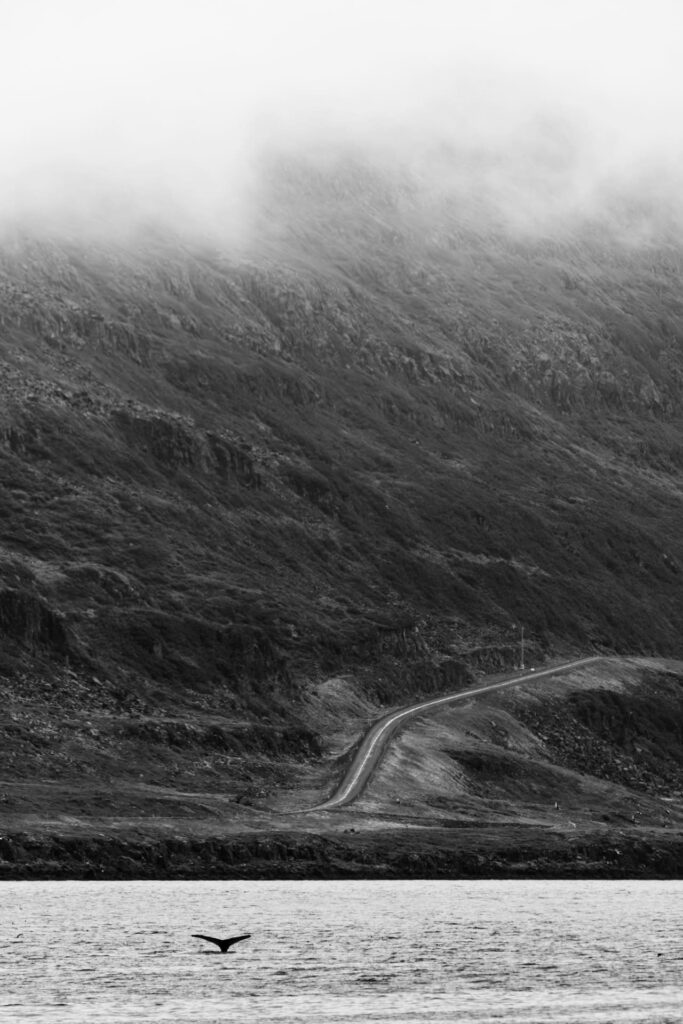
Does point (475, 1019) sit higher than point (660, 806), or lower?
lower

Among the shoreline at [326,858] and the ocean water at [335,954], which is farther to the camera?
the shoreline at [326,858]

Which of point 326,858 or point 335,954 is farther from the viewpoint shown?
point 326,858

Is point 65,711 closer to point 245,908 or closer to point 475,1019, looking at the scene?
point 245,908

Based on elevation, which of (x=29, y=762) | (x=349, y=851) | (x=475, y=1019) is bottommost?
(x=475, y=1019)

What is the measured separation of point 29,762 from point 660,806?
79533mm

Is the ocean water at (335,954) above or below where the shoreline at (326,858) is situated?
below

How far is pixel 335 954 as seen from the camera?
89.8 meters

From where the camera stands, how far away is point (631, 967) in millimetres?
85188

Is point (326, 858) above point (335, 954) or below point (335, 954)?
above

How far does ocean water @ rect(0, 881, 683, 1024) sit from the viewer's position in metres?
70.4

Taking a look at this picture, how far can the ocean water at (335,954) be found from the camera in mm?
70375

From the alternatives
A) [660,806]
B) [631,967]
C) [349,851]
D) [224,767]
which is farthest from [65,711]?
[631,967]

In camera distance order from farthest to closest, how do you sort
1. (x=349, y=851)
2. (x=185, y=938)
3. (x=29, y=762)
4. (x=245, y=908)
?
(x=29, y=762) < (x=349, y=851) < (x=245, y=908) < (x=185, y=938)

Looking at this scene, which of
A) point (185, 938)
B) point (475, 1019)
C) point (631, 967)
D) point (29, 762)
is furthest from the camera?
point (29, 762)
